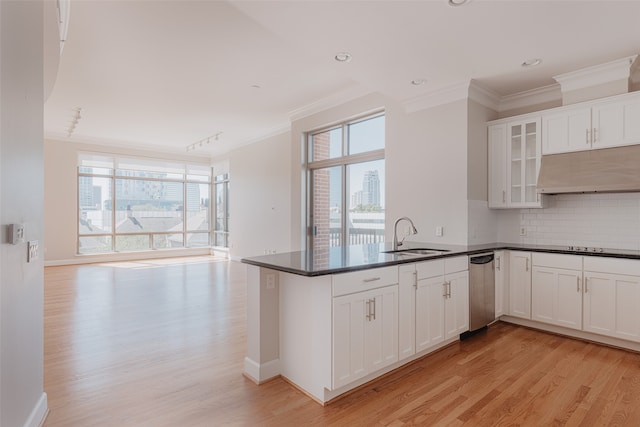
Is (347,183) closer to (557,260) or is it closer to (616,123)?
(557,260)

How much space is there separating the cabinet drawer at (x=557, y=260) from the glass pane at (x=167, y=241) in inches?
371

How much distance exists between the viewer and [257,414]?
7.22ft

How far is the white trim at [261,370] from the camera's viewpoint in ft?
8.59

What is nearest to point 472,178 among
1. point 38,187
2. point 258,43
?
point 258,43

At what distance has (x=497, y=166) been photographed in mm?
4328

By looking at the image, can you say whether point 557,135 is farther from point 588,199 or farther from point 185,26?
point 185,26

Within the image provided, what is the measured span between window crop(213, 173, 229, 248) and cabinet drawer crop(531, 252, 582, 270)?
8294 millimetres

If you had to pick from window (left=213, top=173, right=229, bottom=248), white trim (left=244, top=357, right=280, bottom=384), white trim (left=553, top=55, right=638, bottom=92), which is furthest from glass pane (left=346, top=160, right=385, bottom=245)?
window (left=213, top=173, right=229, bottom=248)

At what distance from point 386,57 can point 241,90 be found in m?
2.59

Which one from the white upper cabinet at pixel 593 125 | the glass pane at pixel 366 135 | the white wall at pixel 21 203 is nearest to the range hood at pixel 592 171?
the white upper cabinet at pixel 593 125

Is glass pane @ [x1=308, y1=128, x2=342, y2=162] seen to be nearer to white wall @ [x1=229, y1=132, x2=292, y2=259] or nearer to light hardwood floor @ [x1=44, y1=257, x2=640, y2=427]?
white wall @ [x1=229, y1=132, x2=292, y2=259]

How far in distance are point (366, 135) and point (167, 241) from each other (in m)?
7.44

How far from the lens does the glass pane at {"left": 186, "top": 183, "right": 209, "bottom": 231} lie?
10.6 metres

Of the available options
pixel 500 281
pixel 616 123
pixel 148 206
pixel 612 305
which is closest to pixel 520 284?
pixel 500 281
